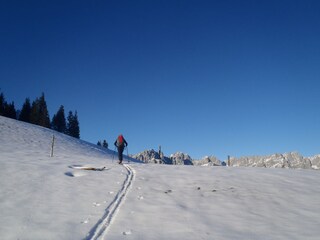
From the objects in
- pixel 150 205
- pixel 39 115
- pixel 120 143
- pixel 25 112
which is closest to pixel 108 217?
pixel 150 205

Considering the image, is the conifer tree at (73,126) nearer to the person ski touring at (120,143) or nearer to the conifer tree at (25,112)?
the conifer tree at (25,112)

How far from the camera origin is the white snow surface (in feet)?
28.6

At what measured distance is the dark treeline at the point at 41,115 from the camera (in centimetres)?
7888

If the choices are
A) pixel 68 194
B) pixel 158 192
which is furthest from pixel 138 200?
pixel 68 194

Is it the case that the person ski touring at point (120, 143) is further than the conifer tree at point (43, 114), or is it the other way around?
the conifer tree at point (43, 114)

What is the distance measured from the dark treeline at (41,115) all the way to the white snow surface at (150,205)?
219 feet

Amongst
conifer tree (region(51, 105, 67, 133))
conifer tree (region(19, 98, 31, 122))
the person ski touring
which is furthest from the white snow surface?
conifer tree (region(51, 105, 67, 133))

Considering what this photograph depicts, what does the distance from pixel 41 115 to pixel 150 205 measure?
75155mm

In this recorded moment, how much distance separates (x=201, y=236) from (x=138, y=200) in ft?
12.2

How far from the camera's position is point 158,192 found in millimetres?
12969

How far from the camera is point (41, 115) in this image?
79812 millimetres

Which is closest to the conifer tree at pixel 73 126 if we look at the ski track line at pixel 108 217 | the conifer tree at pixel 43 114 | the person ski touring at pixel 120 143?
the conifer tree at pixel 43 114

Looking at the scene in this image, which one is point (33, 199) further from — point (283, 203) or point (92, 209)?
point (283, 203)

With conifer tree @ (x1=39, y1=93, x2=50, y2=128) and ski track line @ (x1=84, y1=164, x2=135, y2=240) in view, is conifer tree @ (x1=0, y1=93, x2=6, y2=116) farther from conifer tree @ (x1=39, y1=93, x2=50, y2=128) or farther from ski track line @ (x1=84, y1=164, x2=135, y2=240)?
ski track line @ (x1=84, y1=164, x2=135, y2=240)
